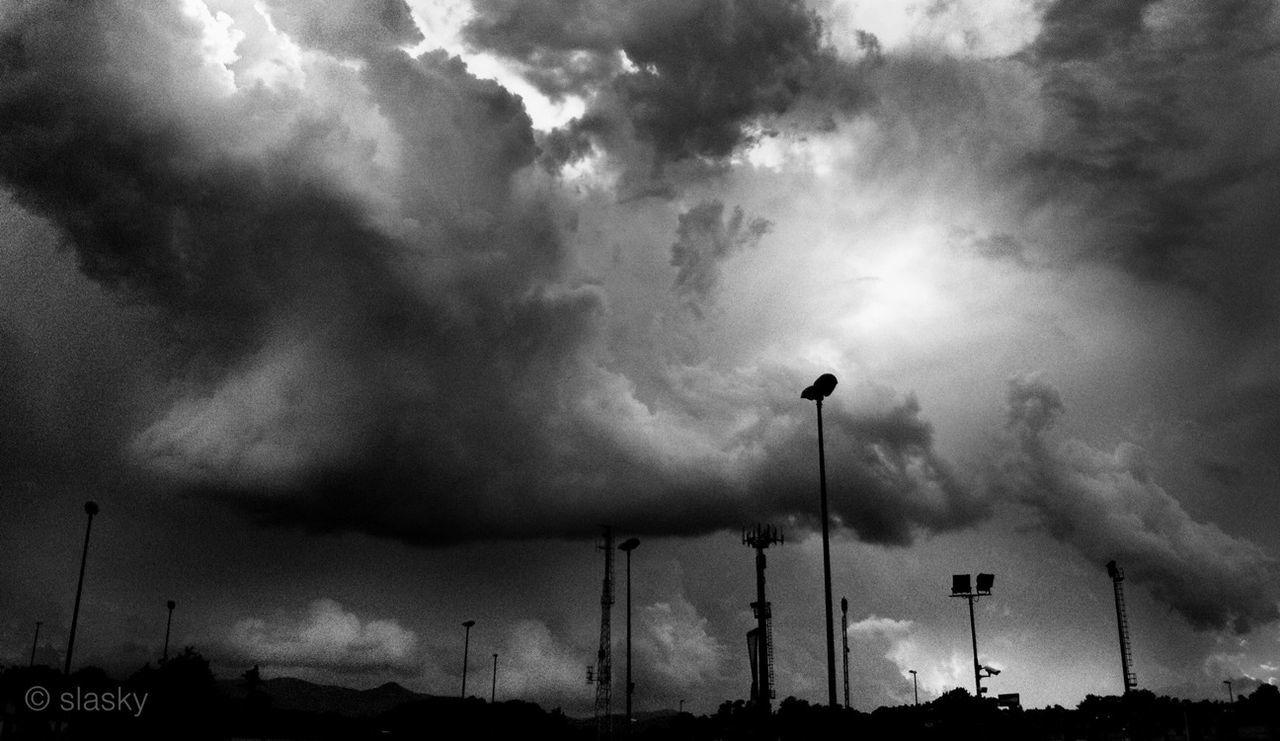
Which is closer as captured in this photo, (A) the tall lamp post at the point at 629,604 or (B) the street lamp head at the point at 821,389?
(B) the street lamp head at the point at 821,389

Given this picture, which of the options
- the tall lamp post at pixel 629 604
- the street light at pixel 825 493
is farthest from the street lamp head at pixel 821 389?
the tall lamp post at pixel 629 604

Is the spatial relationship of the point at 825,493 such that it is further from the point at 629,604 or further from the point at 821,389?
the point at 629,604

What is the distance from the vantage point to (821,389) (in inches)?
1441

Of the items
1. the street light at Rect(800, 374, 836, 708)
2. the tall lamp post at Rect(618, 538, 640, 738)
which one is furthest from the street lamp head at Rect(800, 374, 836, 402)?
the tall lamp post at Rect(618, 538, 640, 738)

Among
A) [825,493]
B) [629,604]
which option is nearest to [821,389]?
[825,493]

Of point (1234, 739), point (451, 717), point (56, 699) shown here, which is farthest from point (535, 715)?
point (1234, 739)

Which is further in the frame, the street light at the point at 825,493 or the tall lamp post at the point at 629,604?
the tall lamp post at the point at 629,604

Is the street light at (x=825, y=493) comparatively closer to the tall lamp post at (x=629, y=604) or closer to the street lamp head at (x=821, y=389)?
the street lamp head at (x=821, y=389)

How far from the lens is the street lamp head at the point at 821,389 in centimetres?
3628

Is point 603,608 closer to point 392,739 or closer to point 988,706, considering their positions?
point 392,739

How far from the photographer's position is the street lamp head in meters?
36.3

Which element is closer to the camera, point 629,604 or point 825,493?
point 825,493

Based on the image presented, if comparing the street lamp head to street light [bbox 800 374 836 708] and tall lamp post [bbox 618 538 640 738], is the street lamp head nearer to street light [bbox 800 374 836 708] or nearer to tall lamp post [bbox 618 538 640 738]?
street light [bbox 800 374 836 708]

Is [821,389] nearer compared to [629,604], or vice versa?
[821,389]
